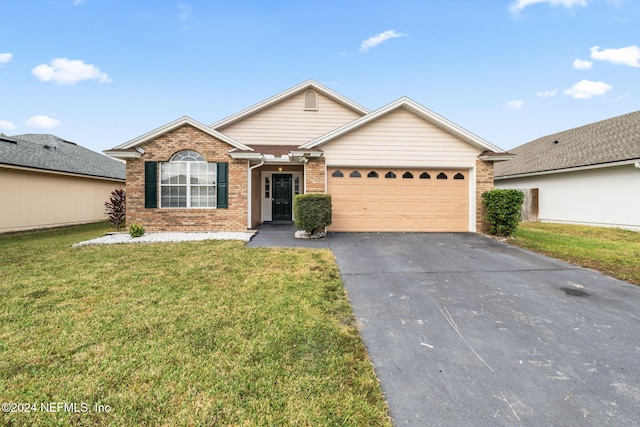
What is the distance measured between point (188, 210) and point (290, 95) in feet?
25.2

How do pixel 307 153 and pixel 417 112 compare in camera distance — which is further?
pixel 417 112

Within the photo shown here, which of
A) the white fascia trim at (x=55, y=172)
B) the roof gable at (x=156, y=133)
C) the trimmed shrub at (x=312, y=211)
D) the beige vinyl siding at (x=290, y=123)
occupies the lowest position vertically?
the trimmed shrub at (x=312, y=211)

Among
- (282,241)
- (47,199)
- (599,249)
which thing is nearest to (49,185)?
(47,199)

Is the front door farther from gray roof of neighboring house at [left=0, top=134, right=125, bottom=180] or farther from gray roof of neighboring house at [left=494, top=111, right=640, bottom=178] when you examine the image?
gray roof of neighboring house at [left=494, top=111, right=640, bottom=178]

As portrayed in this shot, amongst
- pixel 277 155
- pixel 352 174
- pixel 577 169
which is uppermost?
pixel 277 155

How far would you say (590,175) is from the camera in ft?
41.4

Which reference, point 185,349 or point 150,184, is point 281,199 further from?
point 185,349

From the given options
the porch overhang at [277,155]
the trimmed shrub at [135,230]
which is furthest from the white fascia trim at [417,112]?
the trimmed shrub at [135,230]

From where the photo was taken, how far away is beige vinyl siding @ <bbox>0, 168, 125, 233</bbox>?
36.6 ft

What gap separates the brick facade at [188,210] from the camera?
9.67 meters

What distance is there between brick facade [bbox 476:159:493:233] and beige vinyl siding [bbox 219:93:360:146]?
6658 mm

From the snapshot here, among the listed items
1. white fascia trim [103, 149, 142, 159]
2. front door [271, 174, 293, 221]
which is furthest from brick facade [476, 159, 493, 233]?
white fascia trim [103, 149, 142, 159]

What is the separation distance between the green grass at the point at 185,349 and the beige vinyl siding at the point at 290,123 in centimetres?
958

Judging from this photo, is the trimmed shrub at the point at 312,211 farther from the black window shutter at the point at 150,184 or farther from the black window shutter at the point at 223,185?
the black window shutter at the point at 150,184
